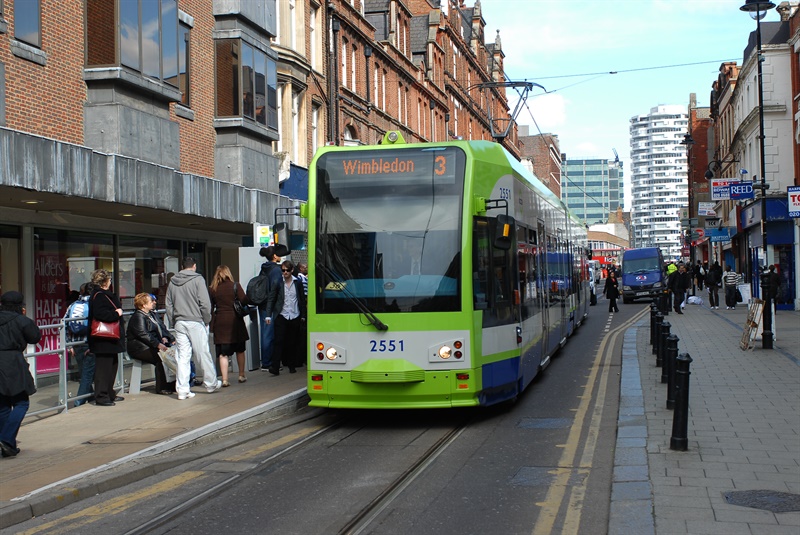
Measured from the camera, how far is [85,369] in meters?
12.2

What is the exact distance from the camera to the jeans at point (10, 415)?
8906 mm

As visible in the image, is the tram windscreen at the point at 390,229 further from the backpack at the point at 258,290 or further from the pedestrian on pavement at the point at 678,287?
the pedestrian on pavement at the point at 678,287

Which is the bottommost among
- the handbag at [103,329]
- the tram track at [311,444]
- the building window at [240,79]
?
the tram track at [311,444]

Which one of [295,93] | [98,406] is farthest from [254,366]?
[295,93]

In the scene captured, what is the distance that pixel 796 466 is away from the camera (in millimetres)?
7715

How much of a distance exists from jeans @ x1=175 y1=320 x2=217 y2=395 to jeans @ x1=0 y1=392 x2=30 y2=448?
371 centimetres

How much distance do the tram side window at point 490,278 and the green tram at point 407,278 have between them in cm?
2

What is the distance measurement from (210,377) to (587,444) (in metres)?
6.00

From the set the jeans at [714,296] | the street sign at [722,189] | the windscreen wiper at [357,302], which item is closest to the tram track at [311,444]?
the windscreen wiper at [357,302]

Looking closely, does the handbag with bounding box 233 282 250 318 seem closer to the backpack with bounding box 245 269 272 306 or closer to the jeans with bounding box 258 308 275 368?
the backpack with bounding box 245 269 272 306

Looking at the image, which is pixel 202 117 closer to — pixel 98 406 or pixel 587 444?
pixel 98 406

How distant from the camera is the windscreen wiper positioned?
33.6 feet

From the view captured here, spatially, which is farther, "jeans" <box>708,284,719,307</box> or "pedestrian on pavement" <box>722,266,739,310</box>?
"jeans" <box>708,284,719,307</box>

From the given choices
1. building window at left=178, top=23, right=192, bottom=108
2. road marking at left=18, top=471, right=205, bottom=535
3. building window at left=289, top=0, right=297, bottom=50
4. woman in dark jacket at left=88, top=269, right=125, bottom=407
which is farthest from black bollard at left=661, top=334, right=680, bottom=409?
building window at left=289, top=0, right=297, bottom=50
